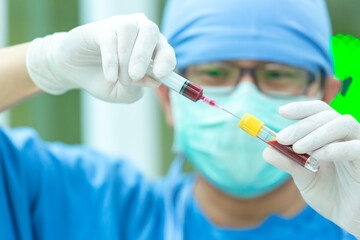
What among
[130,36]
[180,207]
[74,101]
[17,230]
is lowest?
[74,101]

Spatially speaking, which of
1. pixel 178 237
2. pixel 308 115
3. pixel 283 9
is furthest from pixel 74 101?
pixel 308 115

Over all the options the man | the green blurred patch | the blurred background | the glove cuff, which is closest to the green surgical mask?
the man

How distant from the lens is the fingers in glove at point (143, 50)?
712 mm

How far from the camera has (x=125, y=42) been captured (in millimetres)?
741

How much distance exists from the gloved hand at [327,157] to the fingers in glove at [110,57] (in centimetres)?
29

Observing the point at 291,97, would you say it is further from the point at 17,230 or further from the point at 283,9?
the point at 17,230

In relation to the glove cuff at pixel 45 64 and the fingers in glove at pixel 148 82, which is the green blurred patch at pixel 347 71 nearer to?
the fingers in glove at pixel 148 82

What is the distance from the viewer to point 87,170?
3.90 ft

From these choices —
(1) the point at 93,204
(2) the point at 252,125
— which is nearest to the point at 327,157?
(2) the point at 252,125

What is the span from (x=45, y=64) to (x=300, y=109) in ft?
1.65

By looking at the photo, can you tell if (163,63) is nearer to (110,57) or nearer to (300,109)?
(110,57)

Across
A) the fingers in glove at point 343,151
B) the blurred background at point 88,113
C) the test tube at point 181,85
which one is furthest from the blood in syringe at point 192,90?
the blurred background at point 88,113

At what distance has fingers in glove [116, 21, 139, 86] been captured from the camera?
2.43 feet

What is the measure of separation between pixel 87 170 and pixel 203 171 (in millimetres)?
323
